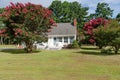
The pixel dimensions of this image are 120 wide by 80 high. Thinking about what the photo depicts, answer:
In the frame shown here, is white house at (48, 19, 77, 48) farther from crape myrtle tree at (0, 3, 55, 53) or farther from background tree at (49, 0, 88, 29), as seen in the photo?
background tree at (49, 0, 88, 29)

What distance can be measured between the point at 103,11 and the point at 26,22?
5729 centimetres

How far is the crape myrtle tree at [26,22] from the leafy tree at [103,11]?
55.0 meters

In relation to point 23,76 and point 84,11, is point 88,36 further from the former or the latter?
point 84,11

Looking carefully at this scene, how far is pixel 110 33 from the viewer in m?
31.5

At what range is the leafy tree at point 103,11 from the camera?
87.6m

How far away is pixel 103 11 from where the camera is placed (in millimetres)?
87750

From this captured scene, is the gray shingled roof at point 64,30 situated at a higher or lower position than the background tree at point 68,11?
lower

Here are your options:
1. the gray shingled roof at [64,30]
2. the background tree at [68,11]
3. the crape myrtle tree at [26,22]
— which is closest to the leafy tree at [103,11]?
the background tree at [68,11]

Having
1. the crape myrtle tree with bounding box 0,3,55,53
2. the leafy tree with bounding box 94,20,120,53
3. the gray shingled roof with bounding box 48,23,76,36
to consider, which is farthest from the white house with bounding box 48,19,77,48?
the leafy tree with bounding box 94,20,120,53

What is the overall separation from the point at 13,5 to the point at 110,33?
1191cm

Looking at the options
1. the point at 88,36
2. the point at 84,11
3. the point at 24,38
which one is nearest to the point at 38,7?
the point at 24,38

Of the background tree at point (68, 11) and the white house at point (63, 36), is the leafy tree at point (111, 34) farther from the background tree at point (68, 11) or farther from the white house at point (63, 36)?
the background tree at point (68, 11)

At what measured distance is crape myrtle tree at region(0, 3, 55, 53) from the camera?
3294 centimetres

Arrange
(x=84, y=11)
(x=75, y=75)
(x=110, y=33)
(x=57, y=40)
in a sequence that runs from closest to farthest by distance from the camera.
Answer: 1. (x=75, y=75)
2. (x=110, y=33)
3. (x=57, y=40)
4. (x=84, y=11)
